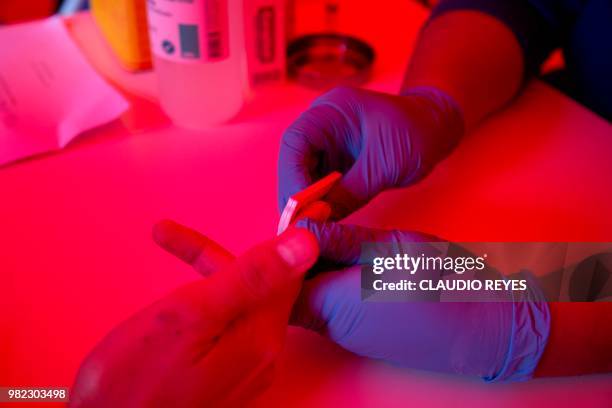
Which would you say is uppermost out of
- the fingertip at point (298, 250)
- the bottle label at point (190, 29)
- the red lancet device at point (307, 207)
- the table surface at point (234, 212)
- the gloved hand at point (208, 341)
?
the bottle label at point (190, 29)

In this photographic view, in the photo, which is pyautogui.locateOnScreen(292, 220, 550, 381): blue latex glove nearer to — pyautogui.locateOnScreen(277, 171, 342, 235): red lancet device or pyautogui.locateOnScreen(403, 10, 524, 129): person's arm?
pyautogui.locateOnScreen(277, 171, 342, 235): red lancet device

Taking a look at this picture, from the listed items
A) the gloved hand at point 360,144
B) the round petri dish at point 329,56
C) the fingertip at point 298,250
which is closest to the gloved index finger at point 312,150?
the gloved hand at point 360,144

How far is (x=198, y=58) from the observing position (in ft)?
2.10

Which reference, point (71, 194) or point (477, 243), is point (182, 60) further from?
point (477, 243)

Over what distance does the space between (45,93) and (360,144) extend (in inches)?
18.4

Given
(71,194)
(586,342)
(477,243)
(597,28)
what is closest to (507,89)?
(597,28)

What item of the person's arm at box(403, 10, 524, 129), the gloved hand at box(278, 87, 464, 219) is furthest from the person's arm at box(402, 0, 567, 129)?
the gloved hand at box(278, 87, 464, 219)

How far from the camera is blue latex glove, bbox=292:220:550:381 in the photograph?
1.42 ft

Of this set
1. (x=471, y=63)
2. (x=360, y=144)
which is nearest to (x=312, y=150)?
(x=360, y=144)

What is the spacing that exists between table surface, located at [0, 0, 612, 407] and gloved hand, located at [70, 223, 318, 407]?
1.9 inches

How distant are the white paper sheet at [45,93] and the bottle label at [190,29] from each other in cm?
13

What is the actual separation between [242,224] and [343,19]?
585 millimetres

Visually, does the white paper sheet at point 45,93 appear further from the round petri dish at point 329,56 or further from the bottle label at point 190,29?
the round petri dish at point 329,56

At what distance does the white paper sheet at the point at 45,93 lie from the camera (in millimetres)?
667
